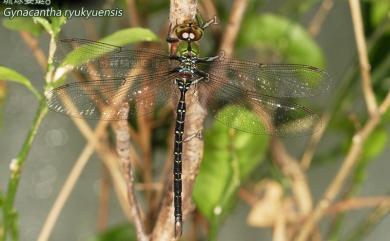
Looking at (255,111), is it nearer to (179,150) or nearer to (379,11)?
(179,150)

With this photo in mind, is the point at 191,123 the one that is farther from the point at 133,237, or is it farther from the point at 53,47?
the point at 133,237

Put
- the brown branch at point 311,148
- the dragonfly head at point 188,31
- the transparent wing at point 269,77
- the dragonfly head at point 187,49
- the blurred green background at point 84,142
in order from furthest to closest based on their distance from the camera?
the blurred green background at point 84,142 < the brown branch at point 311,148 < the transparent wing at point 269,77 < the dragonfly head at point 187,49 < the dragonfly head at point 188,31

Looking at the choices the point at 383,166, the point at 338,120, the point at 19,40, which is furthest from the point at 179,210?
the point at 383,166

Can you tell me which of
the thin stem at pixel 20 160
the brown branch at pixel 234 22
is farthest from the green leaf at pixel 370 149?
the thin stem at pixel 20 160

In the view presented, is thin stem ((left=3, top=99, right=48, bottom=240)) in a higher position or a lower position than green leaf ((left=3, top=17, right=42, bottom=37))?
lower

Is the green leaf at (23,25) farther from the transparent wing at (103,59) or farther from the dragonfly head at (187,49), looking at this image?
the dragonfly head at (187,49)

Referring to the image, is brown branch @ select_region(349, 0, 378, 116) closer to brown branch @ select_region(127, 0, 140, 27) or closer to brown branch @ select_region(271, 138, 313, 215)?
brown branch @ select_region(271, 138, 313, 215)

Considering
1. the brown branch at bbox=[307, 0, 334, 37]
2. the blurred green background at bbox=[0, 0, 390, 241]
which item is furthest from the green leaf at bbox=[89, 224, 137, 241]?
the brown branch at bbox=[307, 0, 334, 37]
